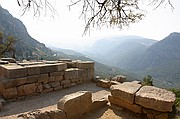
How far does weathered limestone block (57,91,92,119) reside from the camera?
5223 millimetres

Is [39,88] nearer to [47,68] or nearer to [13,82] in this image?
[47,68]

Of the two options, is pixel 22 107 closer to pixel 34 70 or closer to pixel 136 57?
pixel 34 70

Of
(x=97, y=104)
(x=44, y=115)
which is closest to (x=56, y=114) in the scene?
(x=44, y=115)

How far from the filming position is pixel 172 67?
12519 cm

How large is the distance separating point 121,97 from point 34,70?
12.4ft

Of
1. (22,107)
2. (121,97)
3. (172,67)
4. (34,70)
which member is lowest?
(172,67)

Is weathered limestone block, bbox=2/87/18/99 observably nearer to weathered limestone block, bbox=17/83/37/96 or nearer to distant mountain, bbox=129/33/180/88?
weathered limestone block, bbox=17/83/37/96

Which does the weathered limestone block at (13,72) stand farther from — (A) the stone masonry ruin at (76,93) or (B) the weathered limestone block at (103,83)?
(B) the weathered limestone block at (103,83)

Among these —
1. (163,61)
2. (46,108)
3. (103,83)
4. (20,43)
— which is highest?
(20,43)

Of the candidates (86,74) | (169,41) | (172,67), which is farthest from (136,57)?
(86,74)

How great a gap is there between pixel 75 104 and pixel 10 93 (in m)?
2.92

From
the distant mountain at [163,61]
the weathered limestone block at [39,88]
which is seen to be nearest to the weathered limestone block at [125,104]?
the weathered limestone block at [39,88]

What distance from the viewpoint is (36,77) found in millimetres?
7605

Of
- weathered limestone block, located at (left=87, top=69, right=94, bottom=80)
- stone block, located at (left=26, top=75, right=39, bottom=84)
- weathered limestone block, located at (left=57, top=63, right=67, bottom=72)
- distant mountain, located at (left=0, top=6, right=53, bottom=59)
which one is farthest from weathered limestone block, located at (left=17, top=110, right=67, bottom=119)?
distant mountain, located at (left=0, top=6, right=53, bottom=59)
